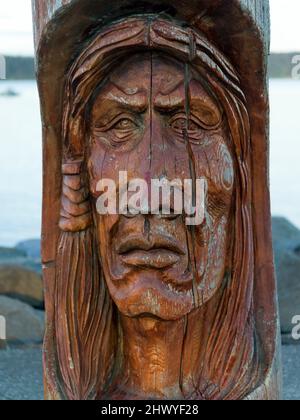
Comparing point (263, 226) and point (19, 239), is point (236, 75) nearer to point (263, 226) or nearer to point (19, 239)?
point (263, 226)

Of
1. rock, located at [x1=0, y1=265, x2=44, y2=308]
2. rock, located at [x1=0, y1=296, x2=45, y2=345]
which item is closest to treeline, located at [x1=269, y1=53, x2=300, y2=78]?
rock, located at [x1=0, y1=265, x2=44, y2=308]

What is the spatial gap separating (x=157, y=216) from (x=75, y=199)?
9.1 inches

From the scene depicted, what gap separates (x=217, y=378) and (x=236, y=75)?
2.44 feet

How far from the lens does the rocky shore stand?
350 cm

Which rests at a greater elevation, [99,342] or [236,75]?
[236,75]

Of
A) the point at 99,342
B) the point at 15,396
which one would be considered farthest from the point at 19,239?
the point at 99,342

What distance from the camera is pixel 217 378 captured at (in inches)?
95.6

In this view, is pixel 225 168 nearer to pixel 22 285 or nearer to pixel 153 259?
pixel 153 259

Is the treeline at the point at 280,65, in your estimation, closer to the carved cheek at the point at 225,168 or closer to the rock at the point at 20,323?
the rock at the point at 20,323

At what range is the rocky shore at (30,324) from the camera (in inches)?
138

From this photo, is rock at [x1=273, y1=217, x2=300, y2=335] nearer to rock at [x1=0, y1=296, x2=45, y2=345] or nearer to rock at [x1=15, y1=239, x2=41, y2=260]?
rock at [x1=0, y1=296, x2=45, y2=345]

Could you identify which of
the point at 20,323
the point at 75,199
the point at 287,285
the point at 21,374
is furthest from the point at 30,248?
the point at 75,199

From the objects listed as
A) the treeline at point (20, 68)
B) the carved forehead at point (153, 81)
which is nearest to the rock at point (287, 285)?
the carved forehead at point (153, 81)

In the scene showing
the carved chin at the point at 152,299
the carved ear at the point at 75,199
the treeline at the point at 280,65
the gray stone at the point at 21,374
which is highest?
the treeline at the point at 280,65
